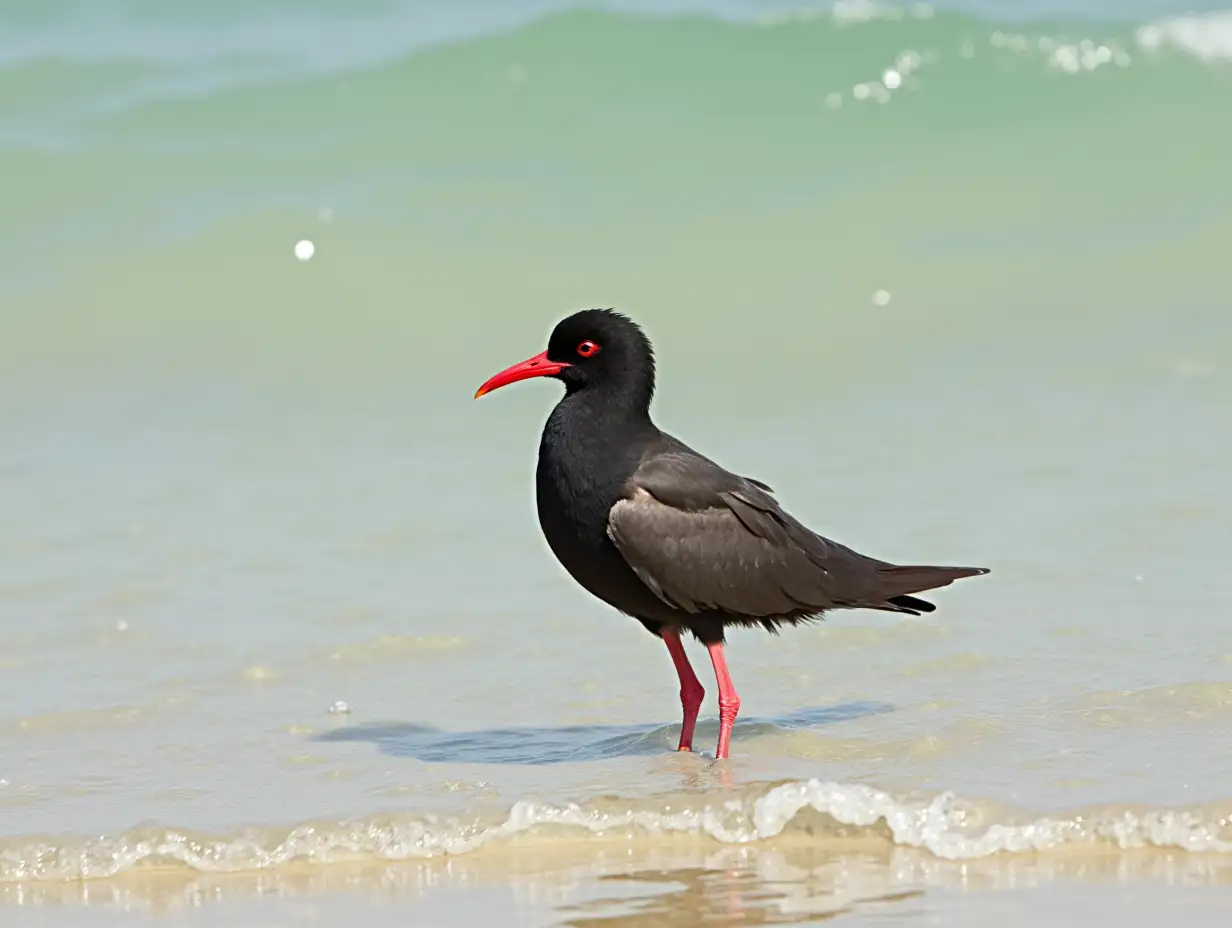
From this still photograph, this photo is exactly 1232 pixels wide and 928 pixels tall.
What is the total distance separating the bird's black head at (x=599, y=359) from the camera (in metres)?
7.81

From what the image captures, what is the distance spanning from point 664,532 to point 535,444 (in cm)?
477

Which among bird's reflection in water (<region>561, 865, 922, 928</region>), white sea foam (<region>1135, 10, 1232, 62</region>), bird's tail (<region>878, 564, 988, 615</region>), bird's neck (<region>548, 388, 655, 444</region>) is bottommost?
bird's reflection in water (<region>561, 865, 922, 928</region>)

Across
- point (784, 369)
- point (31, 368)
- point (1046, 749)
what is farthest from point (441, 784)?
point (31, 368)

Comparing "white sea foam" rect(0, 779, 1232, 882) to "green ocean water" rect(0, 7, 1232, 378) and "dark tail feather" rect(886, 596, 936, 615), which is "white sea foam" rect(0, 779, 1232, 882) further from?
"green ocean water" rect(0, 7, 1232, 378)

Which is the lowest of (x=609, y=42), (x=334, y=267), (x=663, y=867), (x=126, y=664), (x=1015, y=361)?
(x=663, y=867)

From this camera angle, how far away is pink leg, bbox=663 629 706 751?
295 inches

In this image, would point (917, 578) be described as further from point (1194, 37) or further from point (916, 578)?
point (1194, 37)

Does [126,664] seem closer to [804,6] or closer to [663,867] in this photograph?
[663,867]

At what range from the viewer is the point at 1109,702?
292 inches

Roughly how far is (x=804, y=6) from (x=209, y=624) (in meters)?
11.7

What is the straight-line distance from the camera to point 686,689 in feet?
25.1

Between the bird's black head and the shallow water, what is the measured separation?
1.26 meters

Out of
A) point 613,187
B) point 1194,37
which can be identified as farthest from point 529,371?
point 1194,37

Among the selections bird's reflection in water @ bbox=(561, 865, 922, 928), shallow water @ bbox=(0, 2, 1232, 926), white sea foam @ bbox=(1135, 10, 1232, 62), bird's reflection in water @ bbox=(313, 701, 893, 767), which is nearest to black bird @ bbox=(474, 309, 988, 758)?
bird's reflection in water @ bbox=(313, 701, 893, 767)
